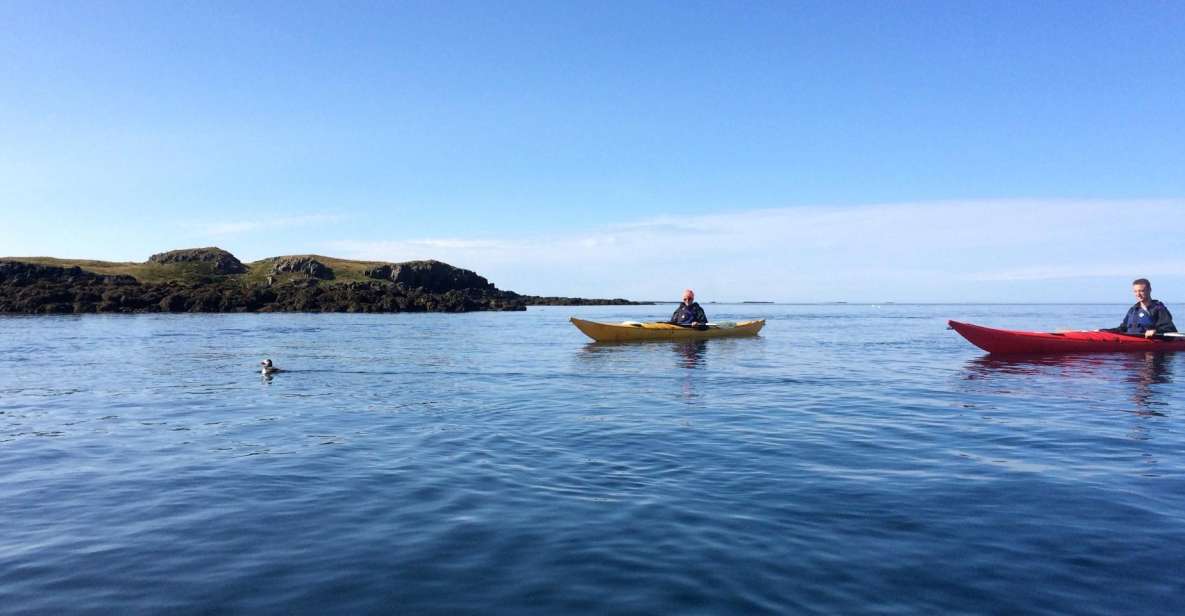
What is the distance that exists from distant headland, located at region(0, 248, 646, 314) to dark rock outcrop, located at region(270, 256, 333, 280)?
0.59ft

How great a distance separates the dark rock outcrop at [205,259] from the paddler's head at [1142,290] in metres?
132

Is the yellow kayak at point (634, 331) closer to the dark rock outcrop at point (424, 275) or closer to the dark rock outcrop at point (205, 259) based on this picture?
the dark rock outcrop at point (424, 275)

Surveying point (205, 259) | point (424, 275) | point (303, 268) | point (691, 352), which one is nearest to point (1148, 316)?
point (691, 352)

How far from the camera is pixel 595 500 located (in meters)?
7.55

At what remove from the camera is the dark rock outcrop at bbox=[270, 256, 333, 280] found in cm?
12044

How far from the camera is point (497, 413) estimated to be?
13.8 meters

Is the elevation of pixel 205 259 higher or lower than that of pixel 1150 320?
higher

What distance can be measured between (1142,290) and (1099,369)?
16.8 feet

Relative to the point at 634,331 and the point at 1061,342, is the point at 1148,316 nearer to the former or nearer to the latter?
the point at 1061,342

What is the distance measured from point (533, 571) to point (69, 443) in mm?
9734

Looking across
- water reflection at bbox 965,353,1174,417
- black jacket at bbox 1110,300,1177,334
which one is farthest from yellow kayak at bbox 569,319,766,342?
black jacket at bbox 1110,300,1177,334

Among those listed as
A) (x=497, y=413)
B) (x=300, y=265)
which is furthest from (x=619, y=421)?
(x=300, y=265)

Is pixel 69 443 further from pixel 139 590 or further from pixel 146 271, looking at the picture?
pixel 146 271

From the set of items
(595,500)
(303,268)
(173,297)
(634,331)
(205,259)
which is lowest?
(595,500)
